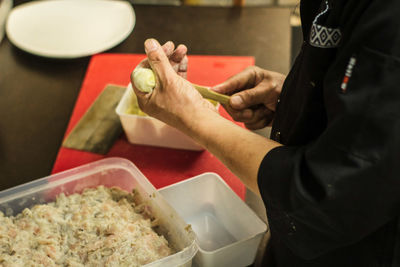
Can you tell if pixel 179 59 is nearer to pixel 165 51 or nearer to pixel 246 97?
pixel 165 51

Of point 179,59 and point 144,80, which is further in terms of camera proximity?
point 179,59

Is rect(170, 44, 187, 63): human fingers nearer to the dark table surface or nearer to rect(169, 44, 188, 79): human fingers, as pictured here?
rect(169, 44, 188, 79): human fingers

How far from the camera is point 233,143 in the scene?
79 cm

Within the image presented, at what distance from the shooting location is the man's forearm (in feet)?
2.51

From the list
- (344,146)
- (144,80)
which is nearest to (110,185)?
(144,80)

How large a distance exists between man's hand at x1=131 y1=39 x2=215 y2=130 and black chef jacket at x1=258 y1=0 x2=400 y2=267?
0.21 metres

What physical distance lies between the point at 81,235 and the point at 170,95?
1.26 feet

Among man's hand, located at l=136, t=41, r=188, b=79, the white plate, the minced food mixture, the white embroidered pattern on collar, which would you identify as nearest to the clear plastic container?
the minced food mixture

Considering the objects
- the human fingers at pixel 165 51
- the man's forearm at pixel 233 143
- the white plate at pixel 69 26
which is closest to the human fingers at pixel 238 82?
the human fingers at pixel 165 51

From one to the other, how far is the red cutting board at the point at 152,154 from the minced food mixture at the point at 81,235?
0.26 meters

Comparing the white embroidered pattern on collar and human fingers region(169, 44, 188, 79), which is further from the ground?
the white embroidered pattern on collar

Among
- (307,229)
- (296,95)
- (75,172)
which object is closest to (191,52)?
(75,172)

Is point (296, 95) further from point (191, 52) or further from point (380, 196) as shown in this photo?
point (191, 52)

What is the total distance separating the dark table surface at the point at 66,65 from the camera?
1.36 meters
